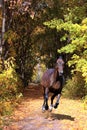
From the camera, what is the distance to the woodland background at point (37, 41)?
2245cm

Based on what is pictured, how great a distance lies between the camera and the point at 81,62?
22.8 m

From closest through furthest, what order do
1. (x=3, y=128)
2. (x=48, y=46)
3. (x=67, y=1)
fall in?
(x=3, y=128)
(x=67, y=1)
(x=48, y=46)

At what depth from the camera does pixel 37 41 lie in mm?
37469

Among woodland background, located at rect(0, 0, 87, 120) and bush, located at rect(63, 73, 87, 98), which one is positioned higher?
woodland background, located at rect(0, 0, 87, 120)

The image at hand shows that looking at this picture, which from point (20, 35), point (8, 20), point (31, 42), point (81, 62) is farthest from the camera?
point (31, 42)

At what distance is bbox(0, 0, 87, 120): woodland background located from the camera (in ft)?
73.7

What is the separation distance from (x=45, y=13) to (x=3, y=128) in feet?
71.3

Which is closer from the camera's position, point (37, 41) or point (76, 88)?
point (76, 88)

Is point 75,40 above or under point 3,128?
above

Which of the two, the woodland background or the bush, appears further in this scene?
the bush

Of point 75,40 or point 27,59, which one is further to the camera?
point 27,59

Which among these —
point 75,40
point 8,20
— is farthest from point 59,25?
point 8,20

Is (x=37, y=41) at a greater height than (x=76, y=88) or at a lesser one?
greater

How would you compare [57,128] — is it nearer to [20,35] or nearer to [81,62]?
[81,62]
